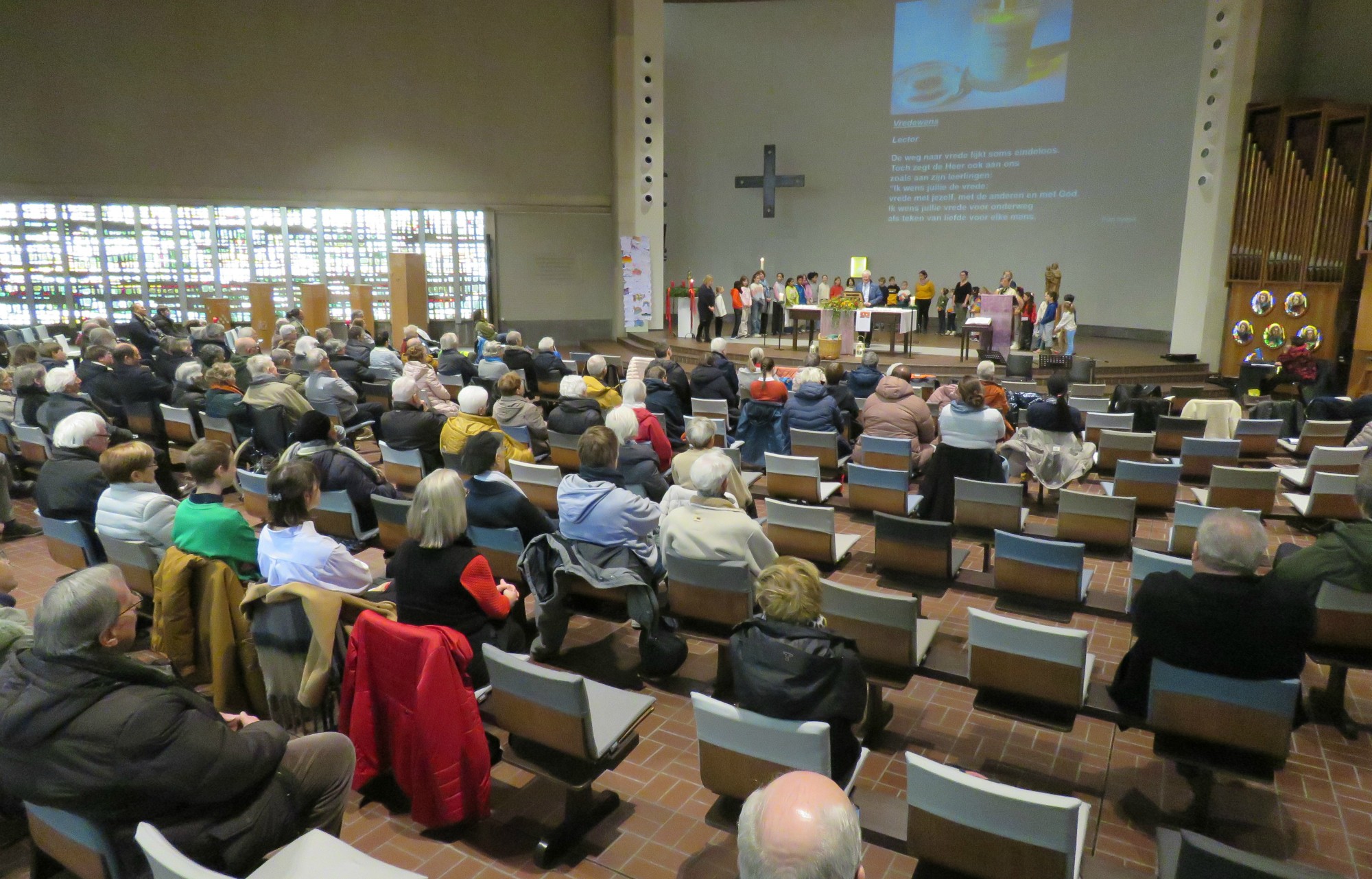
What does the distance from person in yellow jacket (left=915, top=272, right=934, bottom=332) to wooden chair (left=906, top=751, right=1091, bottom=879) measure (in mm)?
15759

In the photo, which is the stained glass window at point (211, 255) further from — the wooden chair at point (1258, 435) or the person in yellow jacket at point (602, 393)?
the wooden chair at point (1258, 435)

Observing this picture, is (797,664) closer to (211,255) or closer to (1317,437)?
(1317,437)

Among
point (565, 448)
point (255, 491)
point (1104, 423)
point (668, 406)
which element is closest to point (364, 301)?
point (668, 406)

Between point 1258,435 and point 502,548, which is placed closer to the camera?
point 502,548

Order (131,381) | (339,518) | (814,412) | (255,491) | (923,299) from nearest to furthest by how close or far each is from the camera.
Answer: (339,518) → (255,491) → (814,412) → (131,381) → (923,299)

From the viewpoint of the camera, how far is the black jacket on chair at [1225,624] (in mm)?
2814

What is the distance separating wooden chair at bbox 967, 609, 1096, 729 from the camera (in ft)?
10.2

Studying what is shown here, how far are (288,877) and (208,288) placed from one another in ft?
53.1

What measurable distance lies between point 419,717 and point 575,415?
13.3ft

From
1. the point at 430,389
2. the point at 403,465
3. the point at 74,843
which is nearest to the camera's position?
the point at 74,843

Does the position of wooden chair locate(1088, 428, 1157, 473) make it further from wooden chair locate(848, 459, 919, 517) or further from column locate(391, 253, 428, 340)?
column locate(391, 253, 428, 340)

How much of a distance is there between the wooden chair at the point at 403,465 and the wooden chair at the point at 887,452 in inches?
126

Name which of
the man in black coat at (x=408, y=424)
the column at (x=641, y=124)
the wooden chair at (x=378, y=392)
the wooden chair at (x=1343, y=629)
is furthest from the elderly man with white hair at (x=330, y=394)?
the column at (x=641, y=124)

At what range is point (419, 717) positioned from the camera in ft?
9.19
